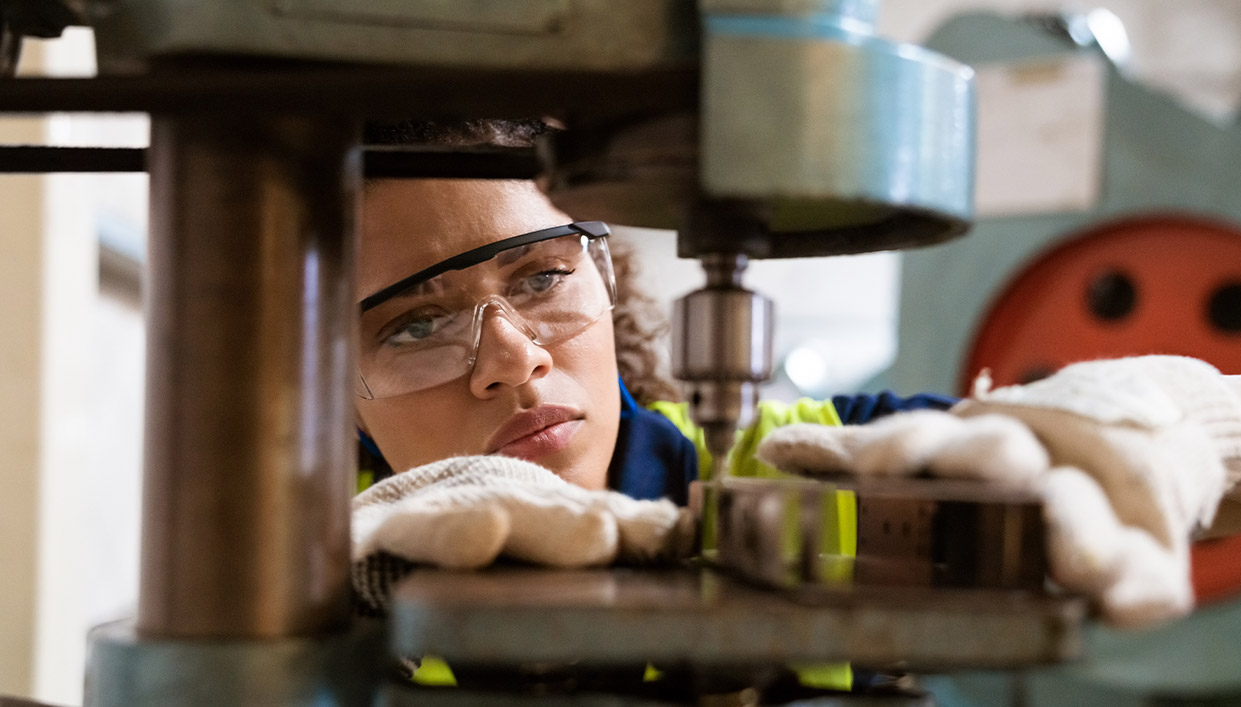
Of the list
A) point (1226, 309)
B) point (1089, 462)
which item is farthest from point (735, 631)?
point (1226, 309)

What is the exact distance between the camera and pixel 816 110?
0.47m

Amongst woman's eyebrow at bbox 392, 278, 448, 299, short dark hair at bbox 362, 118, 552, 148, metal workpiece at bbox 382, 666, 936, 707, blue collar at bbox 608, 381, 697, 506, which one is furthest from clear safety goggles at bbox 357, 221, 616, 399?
metal workpiece at bbox 382, 666, 936, 707

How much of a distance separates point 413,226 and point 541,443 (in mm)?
282

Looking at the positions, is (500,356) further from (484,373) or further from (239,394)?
(239,394)

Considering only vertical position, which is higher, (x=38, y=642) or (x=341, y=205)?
(x=341, y=205)

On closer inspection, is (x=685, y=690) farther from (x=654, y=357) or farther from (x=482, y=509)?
(x=654, y=357)

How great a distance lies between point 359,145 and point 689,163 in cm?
19

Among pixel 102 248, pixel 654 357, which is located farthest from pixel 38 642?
pixel 654 357

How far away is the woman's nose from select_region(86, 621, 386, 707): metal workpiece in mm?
613

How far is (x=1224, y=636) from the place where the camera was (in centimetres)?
194

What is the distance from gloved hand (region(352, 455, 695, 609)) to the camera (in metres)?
0.51

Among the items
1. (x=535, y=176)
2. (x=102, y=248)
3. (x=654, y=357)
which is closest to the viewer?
(x=535, y=176)

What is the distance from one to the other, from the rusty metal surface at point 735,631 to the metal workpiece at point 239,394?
0.10 m

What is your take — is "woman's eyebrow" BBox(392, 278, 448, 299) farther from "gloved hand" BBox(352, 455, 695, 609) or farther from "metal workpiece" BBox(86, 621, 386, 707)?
"metal workpiece" BBox(86, 621, 386, 707)
